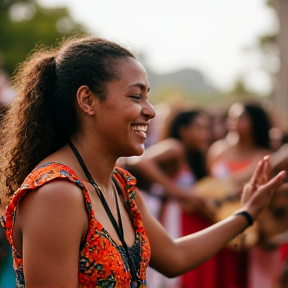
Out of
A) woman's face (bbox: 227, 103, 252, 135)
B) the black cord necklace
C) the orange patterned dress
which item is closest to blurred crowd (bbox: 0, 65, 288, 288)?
woman's face (bbox: 227, 103, 252, 135)

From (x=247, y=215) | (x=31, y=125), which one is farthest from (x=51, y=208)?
(x=247, y=215)

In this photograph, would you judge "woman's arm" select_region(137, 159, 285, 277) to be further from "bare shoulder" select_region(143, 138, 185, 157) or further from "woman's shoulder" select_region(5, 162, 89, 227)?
"bare shoulder" select_region(143, 138, 185, 157)

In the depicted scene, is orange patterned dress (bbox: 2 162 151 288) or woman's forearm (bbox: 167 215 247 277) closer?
orange patterned dress (bbox: 2 162 151 288)

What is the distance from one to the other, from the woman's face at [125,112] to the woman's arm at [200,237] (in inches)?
15.2

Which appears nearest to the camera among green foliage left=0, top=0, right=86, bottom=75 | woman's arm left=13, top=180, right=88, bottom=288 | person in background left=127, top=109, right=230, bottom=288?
woman's arm left=13, top=180, right=88, bottom=288

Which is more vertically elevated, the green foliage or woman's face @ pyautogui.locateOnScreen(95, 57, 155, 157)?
the green foliage

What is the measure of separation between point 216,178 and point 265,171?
12.1 feet

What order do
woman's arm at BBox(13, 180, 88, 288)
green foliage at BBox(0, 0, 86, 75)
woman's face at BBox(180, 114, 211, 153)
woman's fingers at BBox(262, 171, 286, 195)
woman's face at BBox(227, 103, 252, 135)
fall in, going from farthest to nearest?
green foliage at BBox(0, 0, 86, 75)
woman's face at BBox(180, 114, 211, 153)
woman's face at BBox(227, 103, 252, 135)
woman's fingers at BBox(262, 171, 286, 195)
woman's arm at BBox(13, 180, 88, 288)

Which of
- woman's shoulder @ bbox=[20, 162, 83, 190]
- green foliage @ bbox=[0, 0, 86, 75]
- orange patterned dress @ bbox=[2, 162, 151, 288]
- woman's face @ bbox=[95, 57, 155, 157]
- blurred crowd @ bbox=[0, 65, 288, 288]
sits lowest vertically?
orange patterned dress @ bbox=[2, 162, 151, 288]

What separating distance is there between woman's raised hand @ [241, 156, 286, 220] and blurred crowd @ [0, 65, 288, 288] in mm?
2819

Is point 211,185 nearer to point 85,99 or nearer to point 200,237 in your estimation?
point 200,237

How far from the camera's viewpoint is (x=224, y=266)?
21.5ft

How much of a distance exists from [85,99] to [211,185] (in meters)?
4.23

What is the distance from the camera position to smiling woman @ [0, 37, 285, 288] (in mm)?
2180
